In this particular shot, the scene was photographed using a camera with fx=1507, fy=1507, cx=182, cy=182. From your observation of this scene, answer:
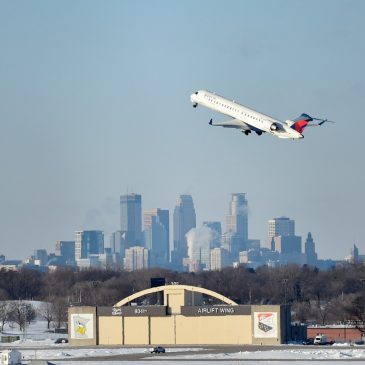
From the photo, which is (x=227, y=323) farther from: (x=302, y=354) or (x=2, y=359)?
(x=2, y=359)

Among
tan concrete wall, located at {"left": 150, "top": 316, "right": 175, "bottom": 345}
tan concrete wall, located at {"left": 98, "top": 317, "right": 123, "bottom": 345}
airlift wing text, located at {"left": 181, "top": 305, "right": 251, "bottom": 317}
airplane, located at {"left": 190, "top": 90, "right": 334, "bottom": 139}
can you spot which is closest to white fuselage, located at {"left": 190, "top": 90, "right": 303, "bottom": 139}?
airplane, located at {"left": 190, "top": 90, "right": 334, "bottom": 139}

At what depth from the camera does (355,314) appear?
7584 inches

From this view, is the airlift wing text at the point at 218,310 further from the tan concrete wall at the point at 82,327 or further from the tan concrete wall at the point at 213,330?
the tan concrete wall at the point at 82,327

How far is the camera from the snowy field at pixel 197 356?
132 m

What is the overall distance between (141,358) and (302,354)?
15.1 meters

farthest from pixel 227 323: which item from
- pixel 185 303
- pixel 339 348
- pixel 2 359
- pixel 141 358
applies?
pixel 2 359

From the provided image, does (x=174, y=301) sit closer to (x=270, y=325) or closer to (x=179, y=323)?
(x=179, y=323)

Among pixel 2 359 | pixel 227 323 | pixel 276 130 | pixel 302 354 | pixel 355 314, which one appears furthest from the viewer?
pixel 355 314

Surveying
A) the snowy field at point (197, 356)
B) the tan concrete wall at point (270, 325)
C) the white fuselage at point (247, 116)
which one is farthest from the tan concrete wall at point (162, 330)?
the white fuselage at point (247, 116)

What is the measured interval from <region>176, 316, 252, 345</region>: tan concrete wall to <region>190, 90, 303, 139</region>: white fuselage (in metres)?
24.6

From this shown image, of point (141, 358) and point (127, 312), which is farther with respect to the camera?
point (127, 312)

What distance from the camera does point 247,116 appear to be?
156875 millimetres

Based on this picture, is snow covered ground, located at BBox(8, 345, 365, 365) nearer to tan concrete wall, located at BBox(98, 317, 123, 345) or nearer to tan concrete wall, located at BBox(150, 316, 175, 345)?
tan concrete wall, located at BBox(150, 316, 175, 345)

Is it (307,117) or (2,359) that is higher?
(307,117)
